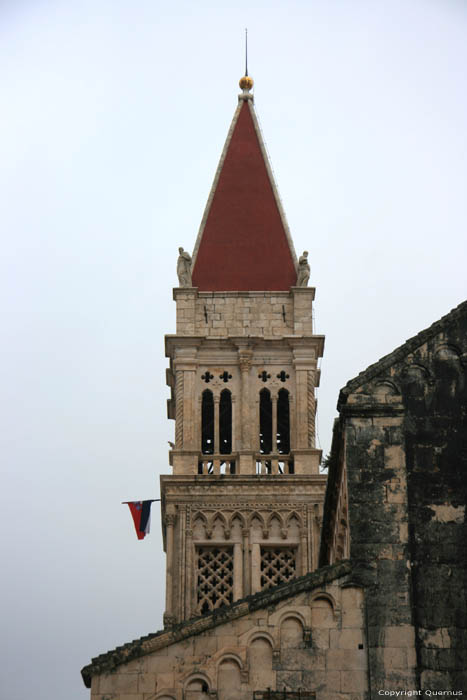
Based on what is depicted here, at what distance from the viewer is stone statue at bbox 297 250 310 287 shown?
54344mm

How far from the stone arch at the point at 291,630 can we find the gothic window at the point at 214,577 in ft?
76.7

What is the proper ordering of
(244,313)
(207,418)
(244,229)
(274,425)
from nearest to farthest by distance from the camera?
(274,425) < (207,418) < (244,313) < (244,229)

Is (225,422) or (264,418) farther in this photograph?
(225,422)

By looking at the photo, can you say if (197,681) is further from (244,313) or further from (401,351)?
(244,313)

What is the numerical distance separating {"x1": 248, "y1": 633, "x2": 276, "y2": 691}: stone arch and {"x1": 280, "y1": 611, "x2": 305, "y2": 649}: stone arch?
24cm

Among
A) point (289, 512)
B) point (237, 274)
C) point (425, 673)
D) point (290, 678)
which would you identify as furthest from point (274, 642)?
point (237, 274)

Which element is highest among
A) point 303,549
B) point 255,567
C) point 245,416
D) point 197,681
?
point 245,416

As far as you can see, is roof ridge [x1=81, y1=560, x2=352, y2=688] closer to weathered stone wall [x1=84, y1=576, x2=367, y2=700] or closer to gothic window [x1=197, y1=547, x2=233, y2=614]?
weathered stone wall [x1=84, y1=576, x2=367, y2=700]

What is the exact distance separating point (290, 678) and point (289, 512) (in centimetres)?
2517

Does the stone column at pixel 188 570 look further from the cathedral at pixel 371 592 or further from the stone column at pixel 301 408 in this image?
the cathedral at pixel 371 592

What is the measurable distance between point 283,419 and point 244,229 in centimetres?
723

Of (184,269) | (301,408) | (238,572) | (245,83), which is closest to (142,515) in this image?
(238,572)

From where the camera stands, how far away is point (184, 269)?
179 feet

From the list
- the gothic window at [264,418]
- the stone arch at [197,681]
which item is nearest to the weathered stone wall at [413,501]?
the stone arch at [197,681]
